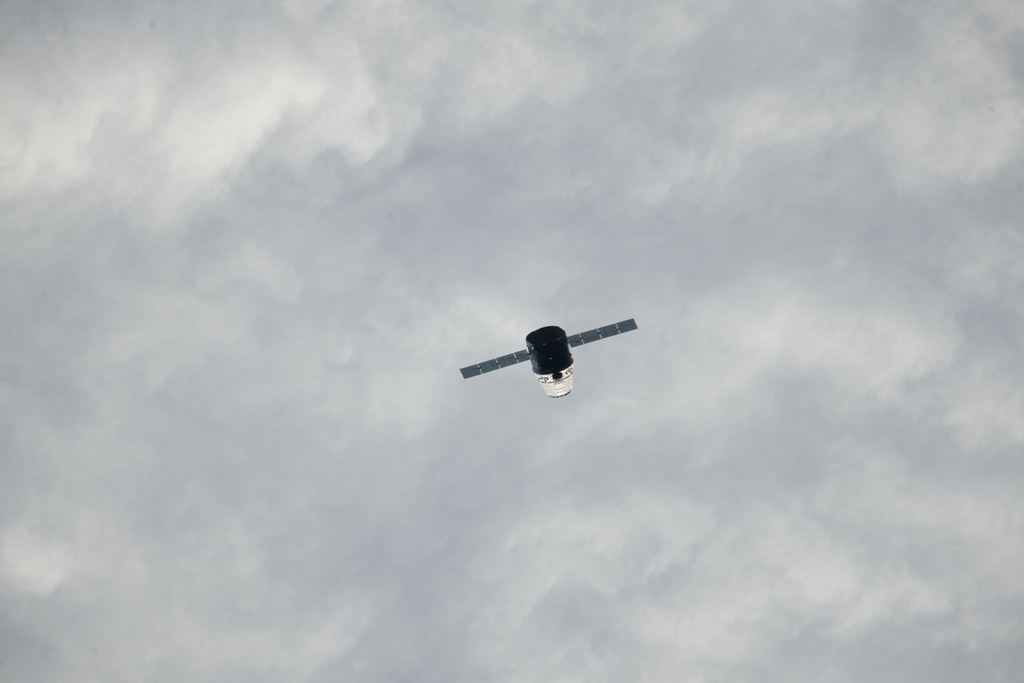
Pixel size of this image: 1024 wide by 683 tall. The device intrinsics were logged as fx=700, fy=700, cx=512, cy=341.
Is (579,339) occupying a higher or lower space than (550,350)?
higher

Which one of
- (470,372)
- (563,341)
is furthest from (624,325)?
(470,372)

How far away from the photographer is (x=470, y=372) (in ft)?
186

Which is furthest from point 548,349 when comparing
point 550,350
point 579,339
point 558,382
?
point 558,382

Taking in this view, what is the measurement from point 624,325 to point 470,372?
12895 mm

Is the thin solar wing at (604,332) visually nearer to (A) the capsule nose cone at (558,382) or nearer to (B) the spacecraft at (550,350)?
(B) the spacecraft at (550,350)

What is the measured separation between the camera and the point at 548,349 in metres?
55.0

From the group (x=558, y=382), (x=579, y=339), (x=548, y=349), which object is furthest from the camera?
(x=558, y=382)

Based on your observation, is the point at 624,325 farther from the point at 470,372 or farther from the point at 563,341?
the point at 470,372

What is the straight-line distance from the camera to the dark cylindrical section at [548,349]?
54.9 metres

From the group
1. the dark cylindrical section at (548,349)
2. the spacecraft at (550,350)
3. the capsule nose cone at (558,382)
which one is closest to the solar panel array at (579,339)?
the spacecraft at (550,350)

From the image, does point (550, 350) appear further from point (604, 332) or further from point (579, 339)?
point (604, 332)

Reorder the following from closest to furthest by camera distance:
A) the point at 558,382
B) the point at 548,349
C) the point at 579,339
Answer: the point at 548,349, the point at 579,339, the point at 558,382

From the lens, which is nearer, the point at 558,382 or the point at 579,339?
the point at 579,339

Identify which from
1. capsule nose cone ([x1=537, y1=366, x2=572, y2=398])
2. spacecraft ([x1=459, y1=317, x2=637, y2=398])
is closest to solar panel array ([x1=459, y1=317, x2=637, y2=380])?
spacecraft ([x1=459, y1=317, x2=637, y2=398])
